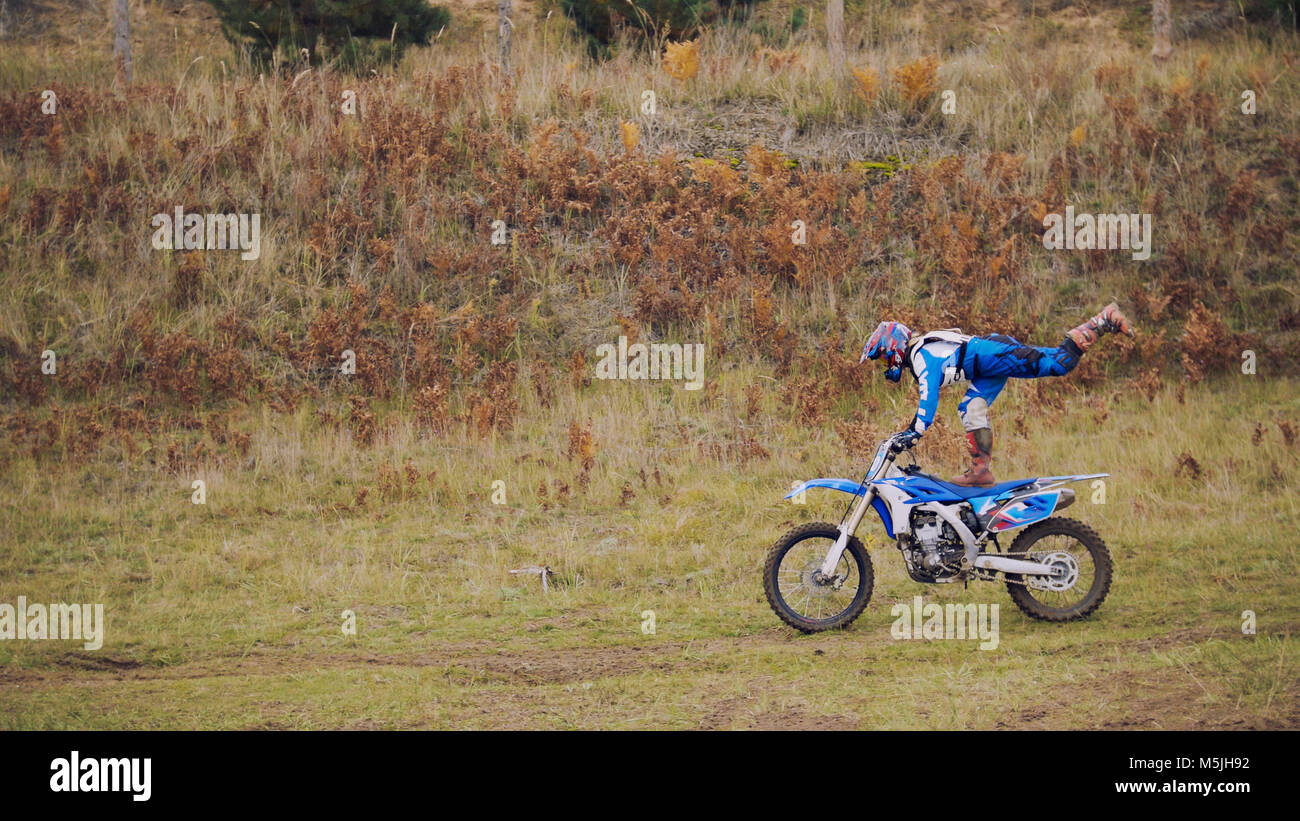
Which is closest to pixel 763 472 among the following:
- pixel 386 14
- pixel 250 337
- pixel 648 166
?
pixel 648 166

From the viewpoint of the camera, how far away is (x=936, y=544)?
29.4 ft

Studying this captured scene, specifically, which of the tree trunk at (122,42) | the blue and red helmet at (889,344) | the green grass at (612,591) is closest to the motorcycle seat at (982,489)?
the blue and red helmet at (889,344)

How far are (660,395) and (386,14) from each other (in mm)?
8831

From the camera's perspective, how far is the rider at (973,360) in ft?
29.7

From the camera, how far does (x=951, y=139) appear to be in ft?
57.1

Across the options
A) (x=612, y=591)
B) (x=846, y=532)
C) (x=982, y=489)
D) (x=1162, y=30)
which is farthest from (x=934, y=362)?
(x=1162, y=30)

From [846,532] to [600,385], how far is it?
243 inches

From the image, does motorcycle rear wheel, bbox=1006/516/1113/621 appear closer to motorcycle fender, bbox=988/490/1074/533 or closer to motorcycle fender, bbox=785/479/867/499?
motorcycle fender, bbox=988/490/1074/533

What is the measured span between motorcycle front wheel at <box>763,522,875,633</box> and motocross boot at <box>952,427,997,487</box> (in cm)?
120

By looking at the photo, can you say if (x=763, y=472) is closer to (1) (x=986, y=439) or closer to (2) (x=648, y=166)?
(1) (x=986, y=439)

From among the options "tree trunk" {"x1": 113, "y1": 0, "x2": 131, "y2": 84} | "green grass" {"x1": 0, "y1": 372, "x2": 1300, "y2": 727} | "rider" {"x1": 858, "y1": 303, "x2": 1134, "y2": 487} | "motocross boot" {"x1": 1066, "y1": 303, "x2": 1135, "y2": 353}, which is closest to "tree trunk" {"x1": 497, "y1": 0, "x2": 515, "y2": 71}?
"tree trunk" {"x1": 113, "y1": 0, "x2": 131, "y2": 84}

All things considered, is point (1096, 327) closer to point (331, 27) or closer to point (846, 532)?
point (846, 532)

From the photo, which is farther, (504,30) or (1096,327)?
(504,30)

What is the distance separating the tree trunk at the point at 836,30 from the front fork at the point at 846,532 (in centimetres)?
1131
